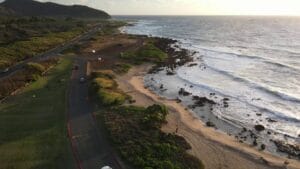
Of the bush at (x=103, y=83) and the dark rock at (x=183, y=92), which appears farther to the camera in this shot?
the dark rock at (x=183, y=92)

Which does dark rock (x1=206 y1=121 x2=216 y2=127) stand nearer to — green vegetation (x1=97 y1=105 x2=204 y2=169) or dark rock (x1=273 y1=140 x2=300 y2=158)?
green vegetation (x1=97 y1=105 x2=204 y2=169)

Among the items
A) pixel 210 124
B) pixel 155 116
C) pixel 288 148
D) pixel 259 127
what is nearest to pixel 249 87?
pixel 259 127

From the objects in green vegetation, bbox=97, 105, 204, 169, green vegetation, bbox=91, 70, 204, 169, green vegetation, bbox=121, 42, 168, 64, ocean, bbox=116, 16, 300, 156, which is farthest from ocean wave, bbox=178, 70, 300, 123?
green vegetation, bbox=121, 42, 168, 64

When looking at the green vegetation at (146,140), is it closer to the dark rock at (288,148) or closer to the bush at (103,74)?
the dark rock at (288,148)

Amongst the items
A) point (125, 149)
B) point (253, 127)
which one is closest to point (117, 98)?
point (125, 149)

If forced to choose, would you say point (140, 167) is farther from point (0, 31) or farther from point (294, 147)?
point (0, 31)

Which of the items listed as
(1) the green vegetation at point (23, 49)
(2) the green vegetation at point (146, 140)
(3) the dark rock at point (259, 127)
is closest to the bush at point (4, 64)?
(1) the green vegetation at point (23, 49)
